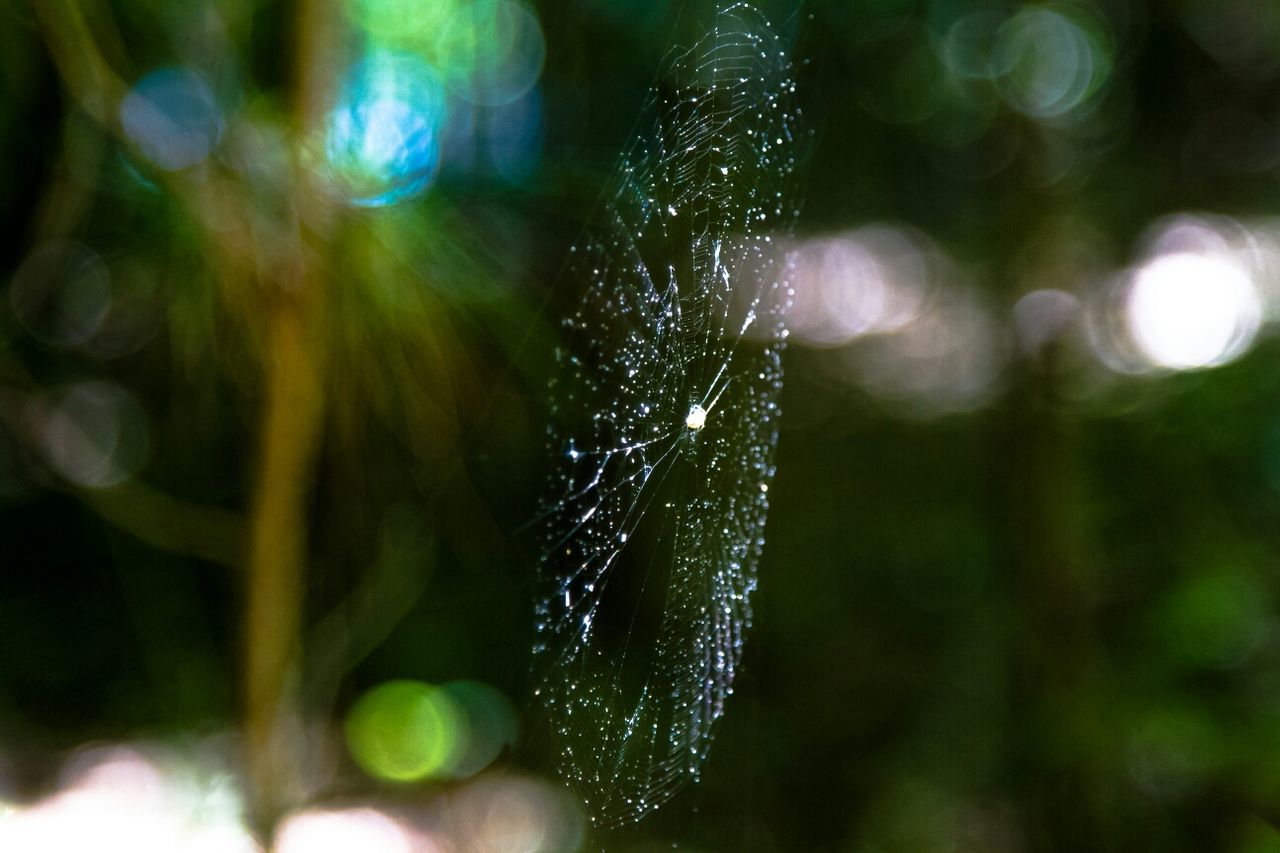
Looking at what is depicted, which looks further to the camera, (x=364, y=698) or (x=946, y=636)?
(x=946, y=636)

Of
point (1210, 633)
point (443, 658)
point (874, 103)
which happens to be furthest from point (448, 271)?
point (1210, 633)

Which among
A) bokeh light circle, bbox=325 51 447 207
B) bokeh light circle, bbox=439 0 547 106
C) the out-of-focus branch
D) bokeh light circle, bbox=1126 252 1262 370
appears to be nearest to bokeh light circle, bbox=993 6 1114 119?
bokeh light circle, bbox=1126 252 1262 370

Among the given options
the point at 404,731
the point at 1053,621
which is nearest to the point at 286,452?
the point at 404,731

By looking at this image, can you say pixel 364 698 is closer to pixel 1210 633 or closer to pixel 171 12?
pixel 171 12

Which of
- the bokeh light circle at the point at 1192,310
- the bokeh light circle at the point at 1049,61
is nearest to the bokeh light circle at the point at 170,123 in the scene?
the bokeh light circle at the point at 1049,61

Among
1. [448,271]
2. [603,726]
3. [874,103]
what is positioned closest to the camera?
[603,726]

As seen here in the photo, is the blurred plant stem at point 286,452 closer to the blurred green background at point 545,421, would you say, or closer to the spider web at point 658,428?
the blurred green background at point 545,421
